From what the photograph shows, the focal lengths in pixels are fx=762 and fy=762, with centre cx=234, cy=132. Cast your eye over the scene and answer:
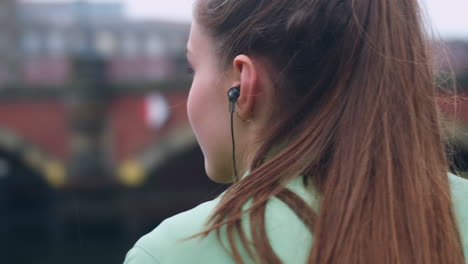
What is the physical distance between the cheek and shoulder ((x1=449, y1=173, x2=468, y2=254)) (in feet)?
0.71

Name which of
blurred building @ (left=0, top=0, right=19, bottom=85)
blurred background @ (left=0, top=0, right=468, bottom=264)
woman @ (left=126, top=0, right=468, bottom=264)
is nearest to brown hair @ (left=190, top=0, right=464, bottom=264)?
woman @ (left=126, top=0, right=468, bottom=264)

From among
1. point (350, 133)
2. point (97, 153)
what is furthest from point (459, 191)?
point (97, 153)

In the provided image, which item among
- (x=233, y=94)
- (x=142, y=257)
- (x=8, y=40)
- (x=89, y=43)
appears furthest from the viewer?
(x=8, y=40)

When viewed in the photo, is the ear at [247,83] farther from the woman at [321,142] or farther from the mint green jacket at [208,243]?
the mint green jacket at [208,243]

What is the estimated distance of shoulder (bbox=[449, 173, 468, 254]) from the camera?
2.14ft

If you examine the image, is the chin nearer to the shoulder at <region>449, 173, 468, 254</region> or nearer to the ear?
the ear

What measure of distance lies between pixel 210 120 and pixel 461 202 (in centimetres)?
24

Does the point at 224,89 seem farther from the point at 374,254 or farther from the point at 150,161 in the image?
the point at 150,161

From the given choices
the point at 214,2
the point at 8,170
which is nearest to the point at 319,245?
the point at 214,2

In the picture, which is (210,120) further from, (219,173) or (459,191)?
(459,191)

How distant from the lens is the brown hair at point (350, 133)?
60 centimetres

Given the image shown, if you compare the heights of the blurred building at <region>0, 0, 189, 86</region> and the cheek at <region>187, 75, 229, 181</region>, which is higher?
the cheek at <region>187, 75, 229, 181</region>

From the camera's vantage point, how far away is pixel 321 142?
64cm

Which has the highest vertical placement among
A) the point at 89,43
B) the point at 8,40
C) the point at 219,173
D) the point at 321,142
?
the point at 321,142
